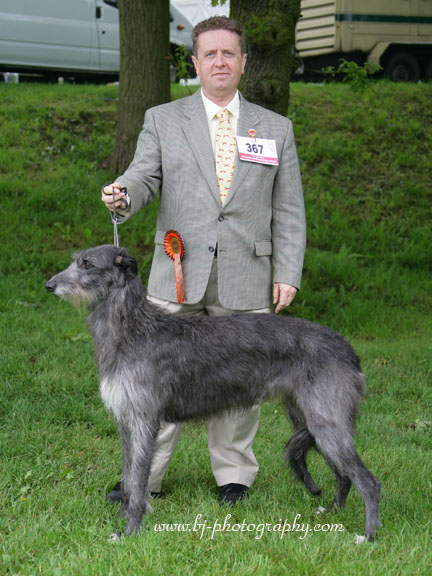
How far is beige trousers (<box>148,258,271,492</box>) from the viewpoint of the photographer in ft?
15.3

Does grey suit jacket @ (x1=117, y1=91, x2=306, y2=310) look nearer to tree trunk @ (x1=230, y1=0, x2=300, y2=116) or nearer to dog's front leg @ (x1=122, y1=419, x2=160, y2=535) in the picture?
dog's front leg @ (x1=122, y1=419, x2=160, y2=535)

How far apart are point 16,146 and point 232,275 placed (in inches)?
322

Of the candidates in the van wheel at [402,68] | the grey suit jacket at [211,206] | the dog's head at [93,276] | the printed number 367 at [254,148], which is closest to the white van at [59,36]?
the van wheel at [402,68]

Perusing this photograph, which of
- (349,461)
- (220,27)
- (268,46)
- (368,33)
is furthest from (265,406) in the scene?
(368,33)

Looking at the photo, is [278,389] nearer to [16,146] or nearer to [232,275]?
[232,275]

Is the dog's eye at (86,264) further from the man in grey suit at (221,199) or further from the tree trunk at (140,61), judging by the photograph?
the tree trunk at (140,61)

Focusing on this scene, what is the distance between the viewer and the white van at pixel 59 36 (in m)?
14.0

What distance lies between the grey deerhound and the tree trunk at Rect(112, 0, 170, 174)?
7017 millimetres

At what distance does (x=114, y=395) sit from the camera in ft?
12.9

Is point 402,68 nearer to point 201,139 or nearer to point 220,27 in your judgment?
point 220,27

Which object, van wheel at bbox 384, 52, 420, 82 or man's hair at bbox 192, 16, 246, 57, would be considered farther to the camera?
van wheel at bbox 384, 52, 420, 82

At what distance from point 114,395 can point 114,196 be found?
113cm

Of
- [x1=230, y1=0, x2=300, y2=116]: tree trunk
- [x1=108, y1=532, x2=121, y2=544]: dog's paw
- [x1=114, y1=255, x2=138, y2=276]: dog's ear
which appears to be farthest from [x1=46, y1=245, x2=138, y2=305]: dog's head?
[x1=230, y1=0, x2=300, y2=116]: tree trunk

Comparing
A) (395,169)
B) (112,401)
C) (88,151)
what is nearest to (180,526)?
(112,401)
